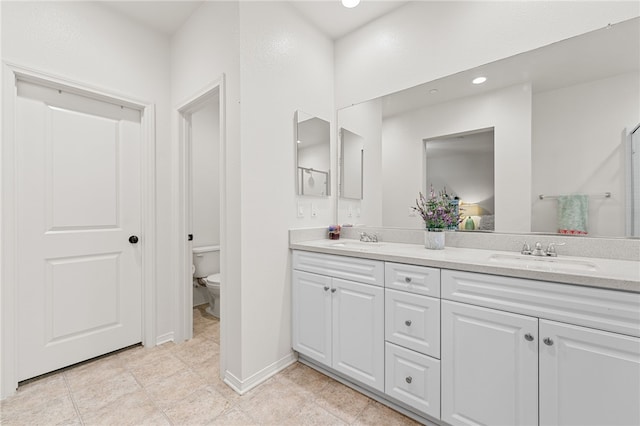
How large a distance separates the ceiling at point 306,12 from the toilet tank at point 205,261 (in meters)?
2.13

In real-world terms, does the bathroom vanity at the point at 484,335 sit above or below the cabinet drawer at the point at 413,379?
above

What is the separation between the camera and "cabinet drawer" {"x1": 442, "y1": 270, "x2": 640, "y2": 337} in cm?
98

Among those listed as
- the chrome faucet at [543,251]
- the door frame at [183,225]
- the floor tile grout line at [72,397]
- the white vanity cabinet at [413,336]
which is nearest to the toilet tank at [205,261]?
the door frame at [183,225]

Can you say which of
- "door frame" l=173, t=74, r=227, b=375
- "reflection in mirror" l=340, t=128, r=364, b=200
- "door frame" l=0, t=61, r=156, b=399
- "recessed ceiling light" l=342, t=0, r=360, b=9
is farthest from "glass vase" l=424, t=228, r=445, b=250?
"door frame" l=0, t=61, r=156, b=399

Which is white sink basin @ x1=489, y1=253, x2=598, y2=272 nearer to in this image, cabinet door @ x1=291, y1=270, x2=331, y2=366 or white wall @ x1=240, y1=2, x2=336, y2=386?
cabinet door @ x1=291, y1=270, x2=331, y2=366

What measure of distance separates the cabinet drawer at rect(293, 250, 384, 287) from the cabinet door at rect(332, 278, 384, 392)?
43 mm

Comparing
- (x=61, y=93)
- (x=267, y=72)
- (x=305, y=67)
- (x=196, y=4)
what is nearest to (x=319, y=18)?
(x=305, y=67)

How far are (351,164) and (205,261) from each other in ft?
6.51

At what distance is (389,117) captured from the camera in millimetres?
2203

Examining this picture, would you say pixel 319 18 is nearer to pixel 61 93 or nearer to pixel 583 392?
pixel 61 93

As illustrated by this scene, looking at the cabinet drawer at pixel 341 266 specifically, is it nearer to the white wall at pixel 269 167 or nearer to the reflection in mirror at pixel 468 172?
the white wall at pixel 269 167

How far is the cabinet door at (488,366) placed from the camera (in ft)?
3.75

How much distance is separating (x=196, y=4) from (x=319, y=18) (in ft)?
3.05

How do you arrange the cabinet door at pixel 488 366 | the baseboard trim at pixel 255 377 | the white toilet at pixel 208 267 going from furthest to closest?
1. the white toilet at pixel 208 267
2. the baseboard trim at pixel 255 377
3. the cabinet door at pixel 488 366
